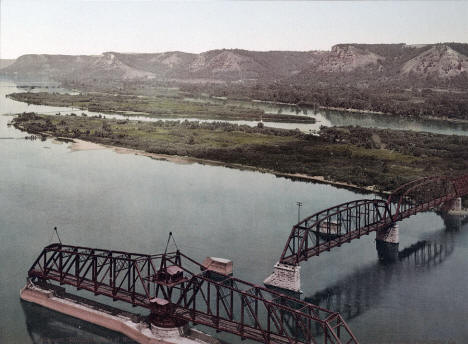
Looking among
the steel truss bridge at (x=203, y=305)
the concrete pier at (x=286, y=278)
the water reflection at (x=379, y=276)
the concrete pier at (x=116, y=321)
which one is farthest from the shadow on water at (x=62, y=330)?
the water reflection at (x=379, y=276)

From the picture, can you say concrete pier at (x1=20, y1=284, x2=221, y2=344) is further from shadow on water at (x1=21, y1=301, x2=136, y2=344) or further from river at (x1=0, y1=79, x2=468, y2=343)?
river at (x1=0, y1=79, x2=468, y2=343)

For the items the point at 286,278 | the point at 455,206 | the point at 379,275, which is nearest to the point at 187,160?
the point at 455,206

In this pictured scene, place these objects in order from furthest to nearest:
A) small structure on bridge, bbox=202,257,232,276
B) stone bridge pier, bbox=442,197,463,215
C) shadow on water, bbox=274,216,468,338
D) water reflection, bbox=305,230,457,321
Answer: stone bridge pier, bbox=442,197,463,215 → small structure on bridge, bbox=202,257,232,276 → water reflection, bbox=305,230,457,321 → shadow on water, bbox=274,216,468,338

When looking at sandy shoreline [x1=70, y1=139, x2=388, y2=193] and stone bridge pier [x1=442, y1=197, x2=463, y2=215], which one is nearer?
stone bridge pier [x1=442, y1=197, x2=463, y2=215]

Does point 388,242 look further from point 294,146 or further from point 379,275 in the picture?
point 294,146

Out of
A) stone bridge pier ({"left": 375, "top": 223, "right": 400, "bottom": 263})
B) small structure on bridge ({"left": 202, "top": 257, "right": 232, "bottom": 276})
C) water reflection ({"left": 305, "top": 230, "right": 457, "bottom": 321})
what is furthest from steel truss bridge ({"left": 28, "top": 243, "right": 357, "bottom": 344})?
stone bridge pier ({"left": 375, "top": 223, "right": 400, "bottom": 263})

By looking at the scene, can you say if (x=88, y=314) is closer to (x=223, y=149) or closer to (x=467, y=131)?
(x=223, y=149)
